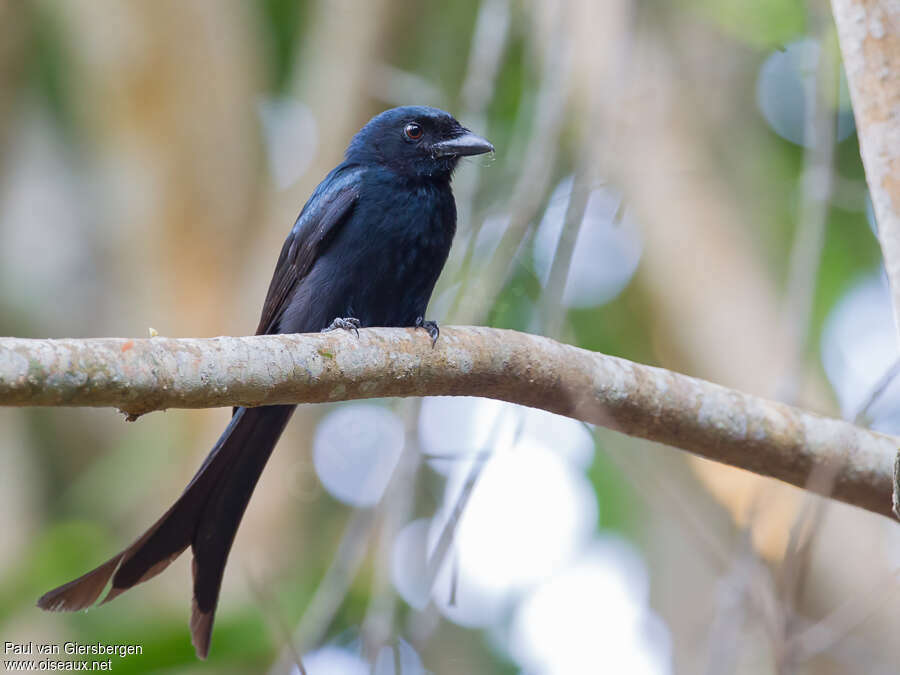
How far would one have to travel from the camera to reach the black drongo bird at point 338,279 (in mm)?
2971

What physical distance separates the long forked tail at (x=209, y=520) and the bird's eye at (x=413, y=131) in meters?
1.28

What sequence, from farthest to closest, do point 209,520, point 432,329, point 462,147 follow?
point 462,147, point 209,520, point 432,329

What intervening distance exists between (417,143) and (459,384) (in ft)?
5.06

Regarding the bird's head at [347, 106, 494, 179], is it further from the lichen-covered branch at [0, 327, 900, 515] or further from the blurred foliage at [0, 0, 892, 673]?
the lichen-covered branch at [0, 327, 900, 515]

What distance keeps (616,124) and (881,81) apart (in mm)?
1105

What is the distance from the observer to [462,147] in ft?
12.7

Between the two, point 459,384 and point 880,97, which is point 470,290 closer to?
point 459,384

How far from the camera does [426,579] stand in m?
2.88

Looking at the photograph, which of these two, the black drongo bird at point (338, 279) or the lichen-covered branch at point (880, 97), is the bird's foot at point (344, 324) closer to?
the black drongo bird at point (338, 279)

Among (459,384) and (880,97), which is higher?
(880,97)

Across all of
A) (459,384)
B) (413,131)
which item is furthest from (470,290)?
(459,384)

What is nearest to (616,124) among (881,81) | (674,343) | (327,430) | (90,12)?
(881,81)

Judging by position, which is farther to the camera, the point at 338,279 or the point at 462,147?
the point at 462,147

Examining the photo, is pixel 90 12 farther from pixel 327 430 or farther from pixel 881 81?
pixel 881 81
